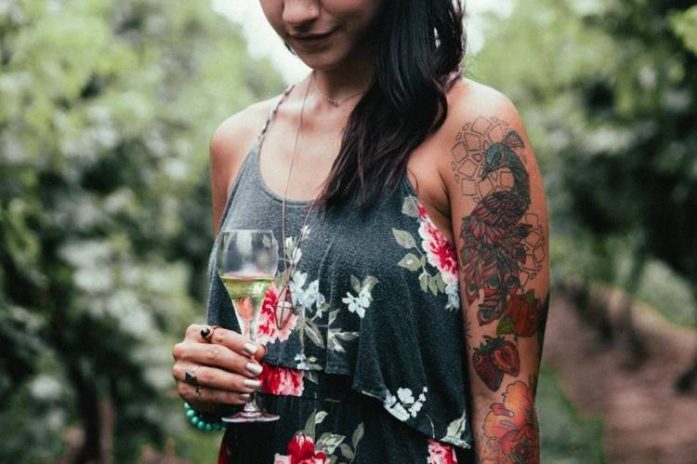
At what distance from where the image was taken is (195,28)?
61.0 feet

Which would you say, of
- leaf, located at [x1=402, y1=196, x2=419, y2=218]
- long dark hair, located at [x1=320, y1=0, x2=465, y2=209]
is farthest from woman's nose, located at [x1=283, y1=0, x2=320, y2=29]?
leaf, located at [x1=402, y1=196, x2=419, y2=218]

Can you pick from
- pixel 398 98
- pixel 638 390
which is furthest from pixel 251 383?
pixel 638 390

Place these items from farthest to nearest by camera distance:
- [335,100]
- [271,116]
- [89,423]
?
[89,423]
[271,116]
[335,100]

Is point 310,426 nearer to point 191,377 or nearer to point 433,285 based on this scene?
point 191,377

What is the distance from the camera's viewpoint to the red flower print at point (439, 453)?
7.38ft

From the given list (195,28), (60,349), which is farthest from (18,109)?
(195,28)

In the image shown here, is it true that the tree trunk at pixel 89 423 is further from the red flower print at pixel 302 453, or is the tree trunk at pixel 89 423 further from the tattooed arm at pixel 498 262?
the tattooed arm at pixel 498 262

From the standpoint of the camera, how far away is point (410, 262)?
7.34 ft

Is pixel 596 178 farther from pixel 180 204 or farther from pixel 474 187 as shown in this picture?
pixel 474 187

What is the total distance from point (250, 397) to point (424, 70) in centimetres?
81

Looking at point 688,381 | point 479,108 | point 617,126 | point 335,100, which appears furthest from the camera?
point 688,381

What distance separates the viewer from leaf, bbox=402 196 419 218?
2271 millimetres

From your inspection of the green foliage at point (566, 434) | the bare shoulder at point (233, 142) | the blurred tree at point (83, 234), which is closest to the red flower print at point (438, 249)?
the bare shoulder at point (233, 142)

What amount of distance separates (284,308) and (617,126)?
1127cm
